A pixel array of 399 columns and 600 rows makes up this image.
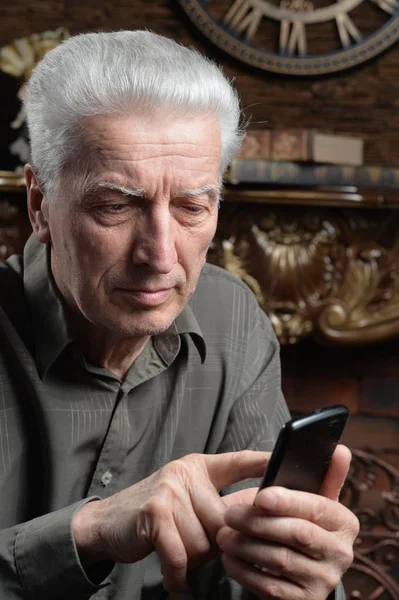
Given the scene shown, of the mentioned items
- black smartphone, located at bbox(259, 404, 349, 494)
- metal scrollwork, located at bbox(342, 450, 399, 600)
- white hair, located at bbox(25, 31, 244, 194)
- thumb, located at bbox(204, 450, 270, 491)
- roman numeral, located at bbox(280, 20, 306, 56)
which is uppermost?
roman numeral, located at bbox(280, 20, 306, 56)

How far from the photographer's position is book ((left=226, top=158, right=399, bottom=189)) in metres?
2.26

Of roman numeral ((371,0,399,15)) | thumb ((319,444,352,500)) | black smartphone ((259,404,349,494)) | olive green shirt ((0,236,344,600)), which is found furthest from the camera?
roman numeral ((371,0,399,15))

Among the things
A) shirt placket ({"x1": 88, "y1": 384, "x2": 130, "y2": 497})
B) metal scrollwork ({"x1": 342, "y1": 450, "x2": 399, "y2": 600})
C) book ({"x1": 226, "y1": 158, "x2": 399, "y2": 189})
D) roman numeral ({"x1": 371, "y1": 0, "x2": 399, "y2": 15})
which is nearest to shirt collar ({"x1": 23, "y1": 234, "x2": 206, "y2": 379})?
shirt placket ({"x1": 88, "y1": 384, "x2": 130, "y2": 497})

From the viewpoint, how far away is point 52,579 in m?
1.11

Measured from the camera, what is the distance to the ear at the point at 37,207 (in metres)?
1.28

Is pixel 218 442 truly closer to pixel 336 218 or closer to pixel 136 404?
pixel 136 404

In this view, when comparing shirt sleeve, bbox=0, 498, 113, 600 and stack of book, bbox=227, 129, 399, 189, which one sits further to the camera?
stack of book, bbox=227, 129, 399, 189

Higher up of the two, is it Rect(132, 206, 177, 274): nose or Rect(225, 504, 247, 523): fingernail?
Rect(132, 206, 177, 274): nose

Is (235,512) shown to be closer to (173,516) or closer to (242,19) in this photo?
(173,516)

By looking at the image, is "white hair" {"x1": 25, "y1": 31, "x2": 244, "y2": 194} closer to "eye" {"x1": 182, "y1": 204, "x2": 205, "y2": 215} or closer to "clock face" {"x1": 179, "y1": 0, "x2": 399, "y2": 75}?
"eye" {"x1": 182, "y1": 204, "x2": 205, "y2": 215}

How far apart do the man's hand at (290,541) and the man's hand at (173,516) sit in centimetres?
3

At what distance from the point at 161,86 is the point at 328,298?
133cm

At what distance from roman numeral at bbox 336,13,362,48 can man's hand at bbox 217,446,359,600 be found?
174cm

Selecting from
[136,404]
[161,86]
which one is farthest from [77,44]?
[136,404]
